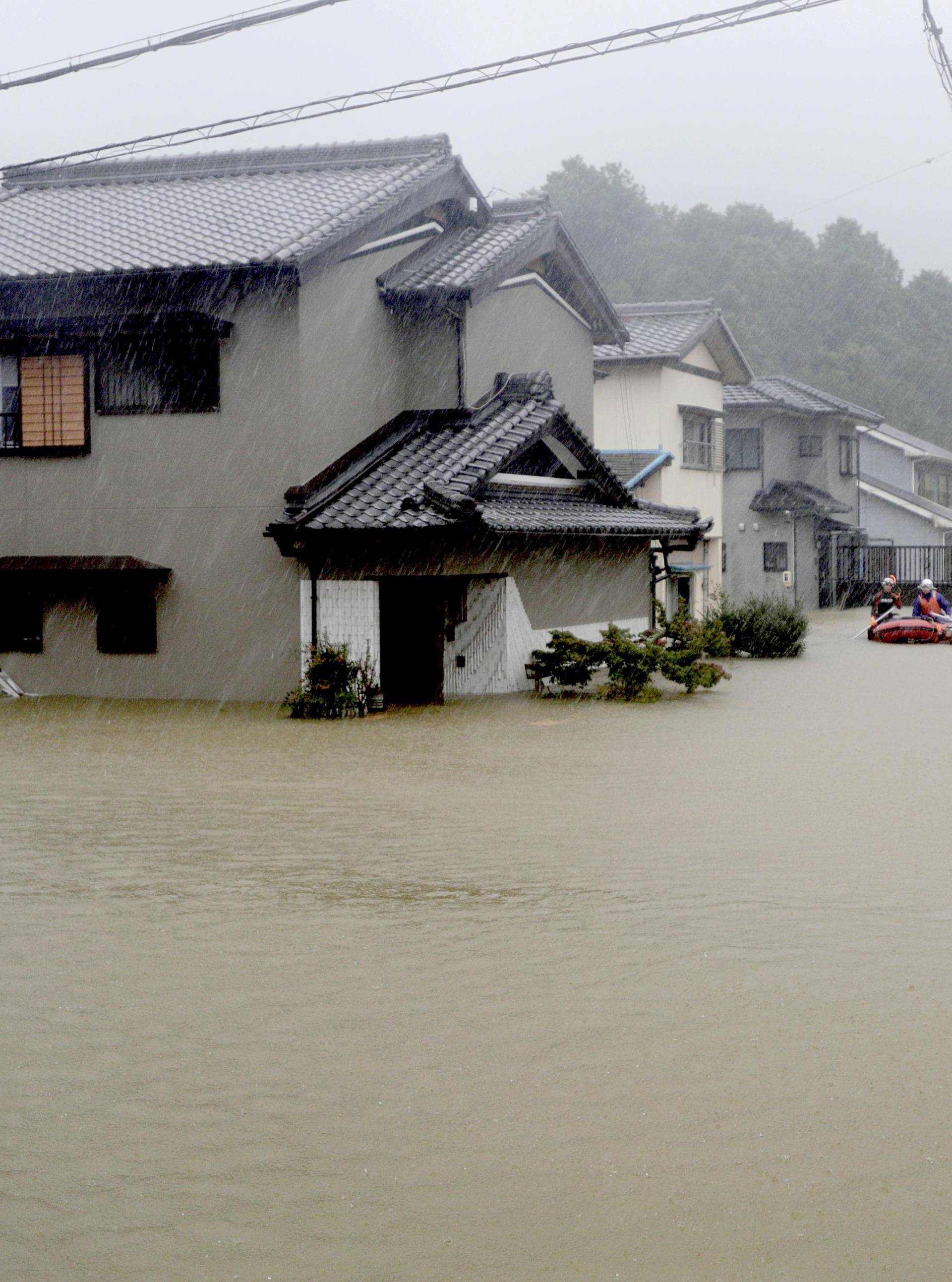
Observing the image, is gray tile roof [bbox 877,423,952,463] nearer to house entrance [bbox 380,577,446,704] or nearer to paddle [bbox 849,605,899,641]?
paddle [bbox 849,605,899,641]

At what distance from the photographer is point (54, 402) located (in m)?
20.6

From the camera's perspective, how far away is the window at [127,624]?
20562 millimetres

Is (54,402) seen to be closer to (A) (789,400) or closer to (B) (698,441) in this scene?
(B) (698,441)

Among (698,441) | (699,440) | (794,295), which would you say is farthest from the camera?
(794,295)

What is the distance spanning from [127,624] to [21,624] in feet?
5.89

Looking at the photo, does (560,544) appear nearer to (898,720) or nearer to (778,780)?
(898,720)

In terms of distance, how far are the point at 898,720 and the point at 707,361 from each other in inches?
826

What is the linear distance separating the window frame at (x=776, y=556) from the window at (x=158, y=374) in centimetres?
3009

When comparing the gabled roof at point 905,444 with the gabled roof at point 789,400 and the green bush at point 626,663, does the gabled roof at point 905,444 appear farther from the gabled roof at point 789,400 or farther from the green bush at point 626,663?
the green bush at point 626,663

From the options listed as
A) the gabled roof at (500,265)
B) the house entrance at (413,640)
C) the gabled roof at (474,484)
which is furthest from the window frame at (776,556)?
the house entrance at (413,640)

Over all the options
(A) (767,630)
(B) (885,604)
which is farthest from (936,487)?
(A) (767,630)

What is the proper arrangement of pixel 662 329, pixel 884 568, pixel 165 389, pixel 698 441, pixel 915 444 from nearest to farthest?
1. pixel 165 389
2. pixel 662 329
3. pixel 698 441
4. pixel 884 568
5. pixel 915 444

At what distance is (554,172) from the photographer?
86.6 metres

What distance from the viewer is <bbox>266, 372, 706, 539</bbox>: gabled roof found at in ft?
62.0
